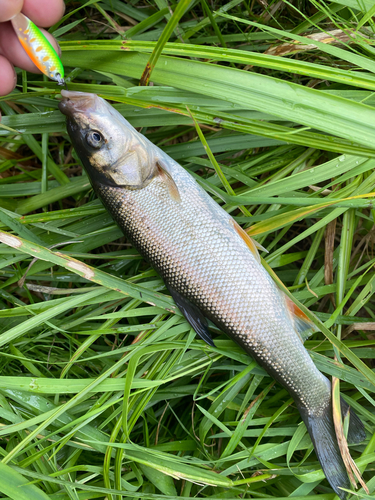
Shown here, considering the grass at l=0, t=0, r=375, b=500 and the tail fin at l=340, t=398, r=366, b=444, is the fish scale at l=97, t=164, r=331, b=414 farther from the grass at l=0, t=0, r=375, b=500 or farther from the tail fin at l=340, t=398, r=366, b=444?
the tail fin at l=340, t=398, r=366, b=444

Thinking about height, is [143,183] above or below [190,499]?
above

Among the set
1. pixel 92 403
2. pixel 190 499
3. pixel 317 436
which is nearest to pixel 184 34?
pixel 92 403

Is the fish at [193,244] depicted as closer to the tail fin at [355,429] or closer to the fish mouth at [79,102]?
the fish mouth at [79,102]

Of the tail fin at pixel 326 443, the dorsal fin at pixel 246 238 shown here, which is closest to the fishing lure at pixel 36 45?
the dorsal fin at pixel 246 238

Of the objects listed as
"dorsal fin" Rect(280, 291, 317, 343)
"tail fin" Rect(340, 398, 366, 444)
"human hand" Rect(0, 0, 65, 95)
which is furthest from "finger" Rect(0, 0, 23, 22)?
"tail fin" Rect(340, 398, 366, 444)

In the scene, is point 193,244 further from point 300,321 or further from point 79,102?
point 79,102

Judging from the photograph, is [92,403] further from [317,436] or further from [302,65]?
[302,65]

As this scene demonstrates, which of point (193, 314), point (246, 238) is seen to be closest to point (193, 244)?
point (246, 238)
